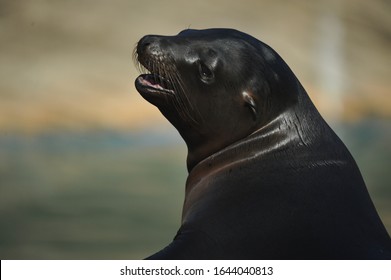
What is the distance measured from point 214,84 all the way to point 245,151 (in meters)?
0.53

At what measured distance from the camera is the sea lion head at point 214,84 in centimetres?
738

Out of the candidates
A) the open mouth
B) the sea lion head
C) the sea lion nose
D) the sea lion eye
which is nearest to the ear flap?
the sea lion head

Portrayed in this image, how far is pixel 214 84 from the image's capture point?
24.5ft

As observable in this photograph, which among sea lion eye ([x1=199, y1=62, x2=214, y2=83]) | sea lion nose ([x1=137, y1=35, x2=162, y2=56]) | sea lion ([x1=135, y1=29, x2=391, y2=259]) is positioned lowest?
sea lion ([x1=135, y1=29, x2=391, y2=259])

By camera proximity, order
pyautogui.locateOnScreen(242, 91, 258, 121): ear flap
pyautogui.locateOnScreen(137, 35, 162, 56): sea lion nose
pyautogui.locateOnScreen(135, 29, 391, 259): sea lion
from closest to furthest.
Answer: pyautogui.locateOnScreen(135, 29, 391, 259): sea lion → pyautogui.locateOnScreen(242, 91, 258, 121): ear flap → pyautogui.locateOnScreen(137, 35, 162, 56): sea lion nose

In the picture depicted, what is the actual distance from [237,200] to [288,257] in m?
0.68

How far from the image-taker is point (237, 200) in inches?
278

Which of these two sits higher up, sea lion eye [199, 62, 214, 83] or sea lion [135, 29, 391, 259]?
sea lion eye [199, 62, 214, 83]

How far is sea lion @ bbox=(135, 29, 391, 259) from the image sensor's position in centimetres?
672

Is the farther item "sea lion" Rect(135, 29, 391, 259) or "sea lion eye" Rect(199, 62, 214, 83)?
"sea lion eye" Rect(199, 62, 214, 83)

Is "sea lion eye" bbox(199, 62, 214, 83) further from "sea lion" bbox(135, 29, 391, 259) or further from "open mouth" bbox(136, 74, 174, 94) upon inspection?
"open mouth" bbox(136, 74, 174, 94)

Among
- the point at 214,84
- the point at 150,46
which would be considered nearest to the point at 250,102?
the point at 214,84

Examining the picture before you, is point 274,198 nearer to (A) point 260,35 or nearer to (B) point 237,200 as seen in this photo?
(B) point 237,200

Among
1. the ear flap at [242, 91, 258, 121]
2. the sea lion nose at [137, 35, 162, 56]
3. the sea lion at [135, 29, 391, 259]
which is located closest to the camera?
the sea lion at [135, 29, 391, 259]
